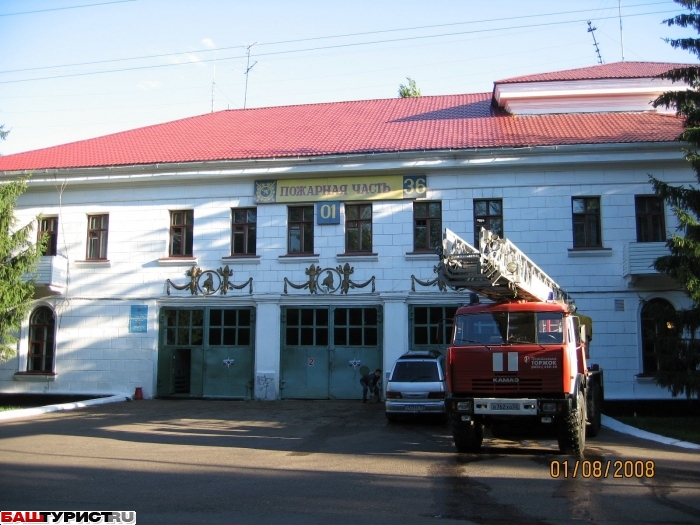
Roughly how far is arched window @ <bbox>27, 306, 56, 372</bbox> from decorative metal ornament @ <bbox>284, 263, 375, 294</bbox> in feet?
30.6

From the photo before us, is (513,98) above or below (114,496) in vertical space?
above

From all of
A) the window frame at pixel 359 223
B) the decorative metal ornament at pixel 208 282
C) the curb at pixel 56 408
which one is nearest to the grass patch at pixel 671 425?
the window frame at pixel 359 223

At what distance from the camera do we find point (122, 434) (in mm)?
15289

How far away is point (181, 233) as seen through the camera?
80.0ft

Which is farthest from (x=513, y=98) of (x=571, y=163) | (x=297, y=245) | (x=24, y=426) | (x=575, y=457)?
(x=24, y=426)

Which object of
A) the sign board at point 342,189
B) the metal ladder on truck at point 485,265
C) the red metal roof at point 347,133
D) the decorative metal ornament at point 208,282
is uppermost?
the red metal roof at point 347,133

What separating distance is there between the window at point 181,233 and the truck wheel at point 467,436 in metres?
14.6

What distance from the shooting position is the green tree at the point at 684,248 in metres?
15.5

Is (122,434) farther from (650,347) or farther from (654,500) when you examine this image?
(650,347)

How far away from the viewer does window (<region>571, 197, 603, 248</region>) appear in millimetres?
21906

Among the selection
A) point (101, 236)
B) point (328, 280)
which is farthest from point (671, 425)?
point (101, 236)

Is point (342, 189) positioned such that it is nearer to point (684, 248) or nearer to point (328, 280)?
point (328, 280)

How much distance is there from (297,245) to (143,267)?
5.68 m
